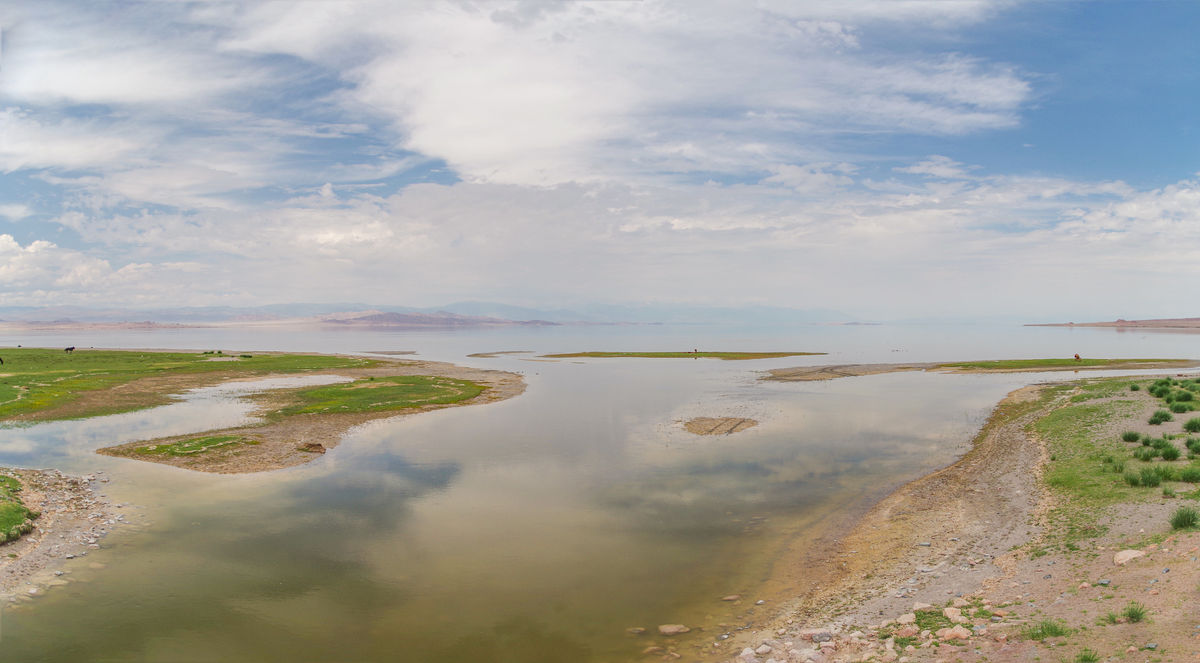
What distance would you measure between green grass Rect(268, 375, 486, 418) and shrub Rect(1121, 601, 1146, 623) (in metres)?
45.7

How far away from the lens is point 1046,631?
1072 centimetres

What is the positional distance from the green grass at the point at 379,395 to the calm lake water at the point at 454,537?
5516mm

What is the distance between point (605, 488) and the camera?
2605 cm

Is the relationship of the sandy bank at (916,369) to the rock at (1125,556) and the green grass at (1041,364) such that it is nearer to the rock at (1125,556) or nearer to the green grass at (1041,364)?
the green grass at (1041,364)

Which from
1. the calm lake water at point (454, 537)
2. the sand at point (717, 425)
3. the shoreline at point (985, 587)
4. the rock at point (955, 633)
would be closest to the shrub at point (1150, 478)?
the shoreline at point (985, 587)

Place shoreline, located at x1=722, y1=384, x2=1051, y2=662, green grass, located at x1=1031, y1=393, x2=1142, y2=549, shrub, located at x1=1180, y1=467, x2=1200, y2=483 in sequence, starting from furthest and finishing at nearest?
1. shrub, located at x1=1180, y1=467, x2=1200, y2=483
2. green grass, located at x1=1031, y1=393, x2=1142, y2=549
3. shoreline, located at x1=722, y1=384, x2=1051, y2=662

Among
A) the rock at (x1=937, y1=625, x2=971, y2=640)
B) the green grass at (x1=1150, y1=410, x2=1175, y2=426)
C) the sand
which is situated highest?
the green grass at (x1=1150, y1=410, x2=1175, y2=426)

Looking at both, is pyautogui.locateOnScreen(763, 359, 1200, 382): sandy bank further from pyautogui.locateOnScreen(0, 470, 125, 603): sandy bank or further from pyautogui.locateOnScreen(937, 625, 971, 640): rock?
pyautogui.locateOnScreen(0, 470, 125, 603): sandy bank

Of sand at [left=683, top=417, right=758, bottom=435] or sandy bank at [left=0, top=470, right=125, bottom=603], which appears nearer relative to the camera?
sandy bank at [left=0, top=470, right=125, bottom=603]

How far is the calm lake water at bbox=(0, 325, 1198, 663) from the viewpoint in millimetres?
13938

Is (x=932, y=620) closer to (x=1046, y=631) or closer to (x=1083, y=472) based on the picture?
(x=1046, y=631)

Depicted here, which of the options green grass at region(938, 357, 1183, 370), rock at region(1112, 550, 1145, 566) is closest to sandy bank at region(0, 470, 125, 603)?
rock at region(1112, 550, 1145, 566)

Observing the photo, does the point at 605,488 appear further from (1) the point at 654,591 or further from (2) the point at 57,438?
(2) the point at 57,438

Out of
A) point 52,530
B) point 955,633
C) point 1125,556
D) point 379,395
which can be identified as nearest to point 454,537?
point 52,530
